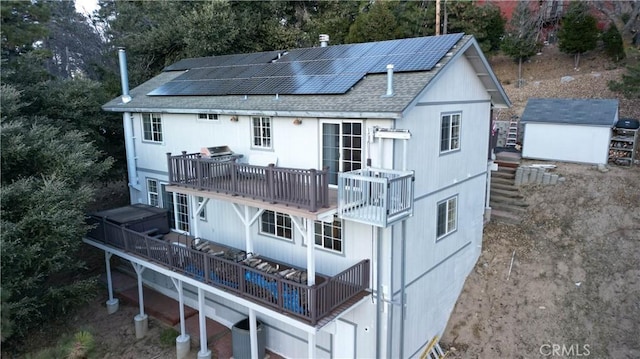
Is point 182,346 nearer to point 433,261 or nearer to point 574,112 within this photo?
point 433,261

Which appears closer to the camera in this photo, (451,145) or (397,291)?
(397,291)

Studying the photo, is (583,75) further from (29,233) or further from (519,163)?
(29,233)

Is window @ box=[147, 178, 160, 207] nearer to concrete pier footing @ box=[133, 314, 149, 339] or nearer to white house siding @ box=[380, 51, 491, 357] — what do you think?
concrete pier footing @ box=[133, 314, 149, 339]

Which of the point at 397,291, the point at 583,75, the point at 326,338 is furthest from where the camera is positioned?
the point at 583,75

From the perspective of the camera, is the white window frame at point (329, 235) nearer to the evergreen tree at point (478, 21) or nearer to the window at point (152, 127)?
the window at point (152, 127)

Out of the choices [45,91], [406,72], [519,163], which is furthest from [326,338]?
[45,91]

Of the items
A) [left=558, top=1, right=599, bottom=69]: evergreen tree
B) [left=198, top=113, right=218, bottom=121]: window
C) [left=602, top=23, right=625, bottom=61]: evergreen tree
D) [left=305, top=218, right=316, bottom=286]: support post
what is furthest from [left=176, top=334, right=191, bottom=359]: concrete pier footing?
[left=602, top=23, right=625, bottom=61]: evergreen tree
